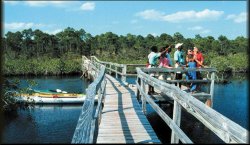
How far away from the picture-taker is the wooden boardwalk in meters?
6.39

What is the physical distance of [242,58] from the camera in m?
59.6

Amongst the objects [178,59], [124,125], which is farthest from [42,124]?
[124,125]

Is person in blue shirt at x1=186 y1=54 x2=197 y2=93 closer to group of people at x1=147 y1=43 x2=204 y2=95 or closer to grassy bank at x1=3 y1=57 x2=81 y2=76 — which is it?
group of people at x1=147 y1=43 x2=204 y2=95

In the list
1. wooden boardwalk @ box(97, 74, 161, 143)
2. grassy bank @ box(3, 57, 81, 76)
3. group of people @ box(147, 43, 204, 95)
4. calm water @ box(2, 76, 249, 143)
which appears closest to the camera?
wooden boardwalk @ box(97, 74, 161, 143)

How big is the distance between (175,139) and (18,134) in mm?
12901

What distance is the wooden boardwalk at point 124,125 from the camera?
6391 mm

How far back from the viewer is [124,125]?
7523 mm

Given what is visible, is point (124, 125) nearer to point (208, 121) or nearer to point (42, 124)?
point (208, 121)

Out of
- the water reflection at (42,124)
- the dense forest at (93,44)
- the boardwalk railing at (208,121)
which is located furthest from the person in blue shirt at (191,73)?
the dense forest at (93,44)

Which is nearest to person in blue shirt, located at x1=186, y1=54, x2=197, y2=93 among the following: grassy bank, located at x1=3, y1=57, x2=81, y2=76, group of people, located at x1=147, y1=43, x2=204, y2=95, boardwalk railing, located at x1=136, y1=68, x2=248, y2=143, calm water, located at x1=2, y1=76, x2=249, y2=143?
group of people, located at x1=147, y1=43, x2=204, y2=95

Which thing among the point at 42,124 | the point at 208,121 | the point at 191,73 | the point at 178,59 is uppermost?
the point at 178,59

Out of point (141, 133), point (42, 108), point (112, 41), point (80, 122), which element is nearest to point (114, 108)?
point (141, 133)

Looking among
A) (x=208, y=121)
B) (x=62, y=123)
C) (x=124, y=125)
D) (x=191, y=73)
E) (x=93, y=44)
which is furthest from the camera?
(x=93, y=44)

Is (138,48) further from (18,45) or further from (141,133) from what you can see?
(141,133)
